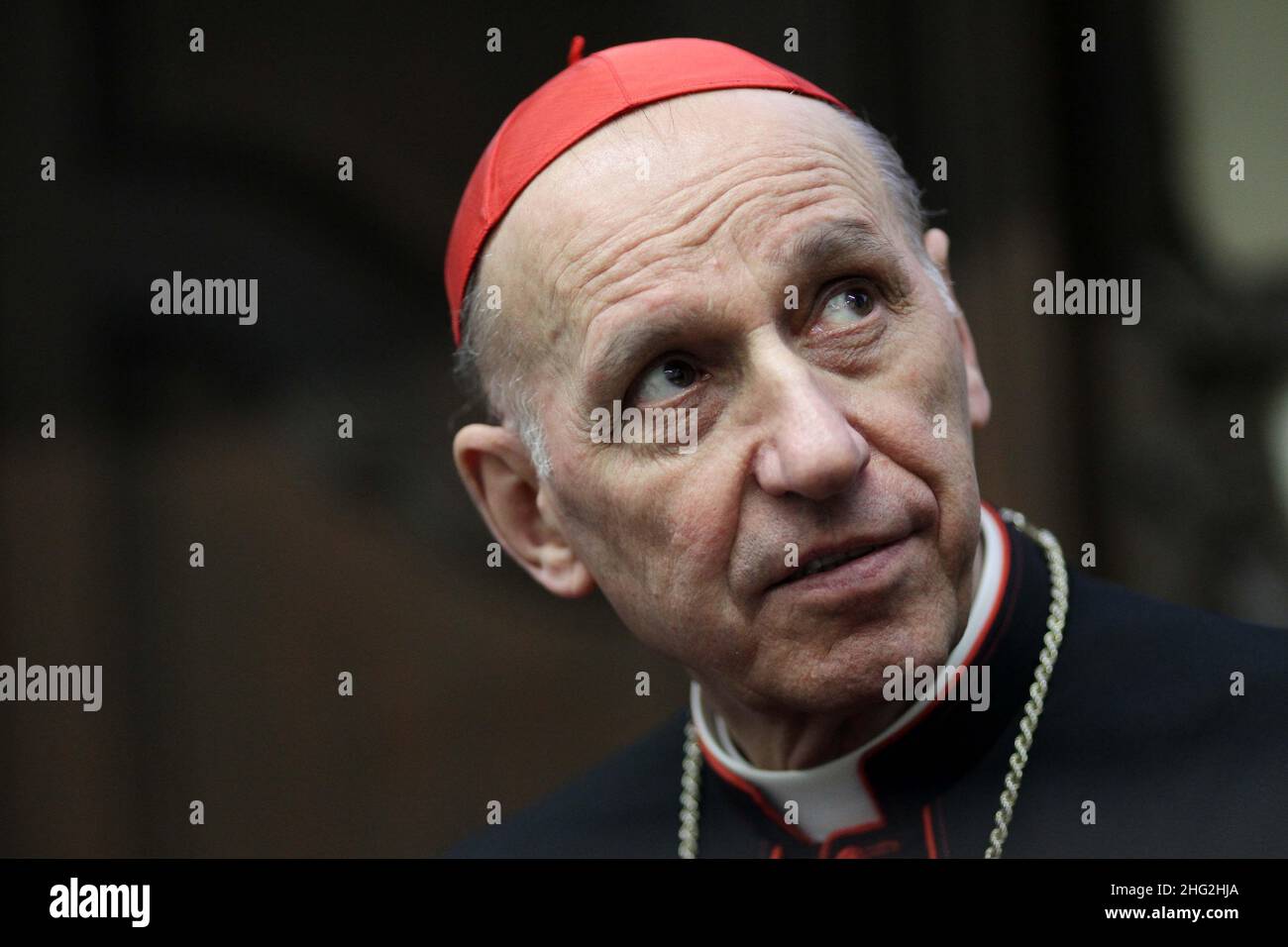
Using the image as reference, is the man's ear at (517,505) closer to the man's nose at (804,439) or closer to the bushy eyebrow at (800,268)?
the bushy eyebrow at (800,268)

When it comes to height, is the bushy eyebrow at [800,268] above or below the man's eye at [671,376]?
above

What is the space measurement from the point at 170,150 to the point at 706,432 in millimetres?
3014

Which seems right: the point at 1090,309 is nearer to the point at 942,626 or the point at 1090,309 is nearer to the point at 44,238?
the point at 942,626

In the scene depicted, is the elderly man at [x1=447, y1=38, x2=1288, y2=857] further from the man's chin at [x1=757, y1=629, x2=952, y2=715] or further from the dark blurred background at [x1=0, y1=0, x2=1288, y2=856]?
the dark blurred background at [x1=0, y1=0, x2=1288, y2=856]

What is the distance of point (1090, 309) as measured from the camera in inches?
165

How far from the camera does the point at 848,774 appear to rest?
236 cm

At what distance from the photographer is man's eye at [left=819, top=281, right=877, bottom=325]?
210cm

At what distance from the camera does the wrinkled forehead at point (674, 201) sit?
208 centimetres

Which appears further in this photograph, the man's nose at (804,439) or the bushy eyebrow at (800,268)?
the bushy eyebrow at (800,268)

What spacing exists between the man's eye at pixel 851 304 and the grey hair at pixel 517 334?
0.58 ft

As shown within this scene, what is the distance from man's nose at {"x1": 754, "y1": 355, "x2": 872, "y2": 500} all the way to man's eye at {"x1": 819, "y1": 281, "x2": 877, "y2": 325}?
0.11 m

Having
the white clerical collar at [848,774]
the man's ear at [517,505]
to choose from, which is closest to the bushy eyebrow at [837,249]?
the white clerical collar at [848,774]

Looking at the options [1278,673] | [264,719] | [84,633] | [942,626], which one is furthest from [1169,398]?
[84,633]

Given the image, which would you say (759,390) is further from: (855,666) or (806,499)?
(855,666)
